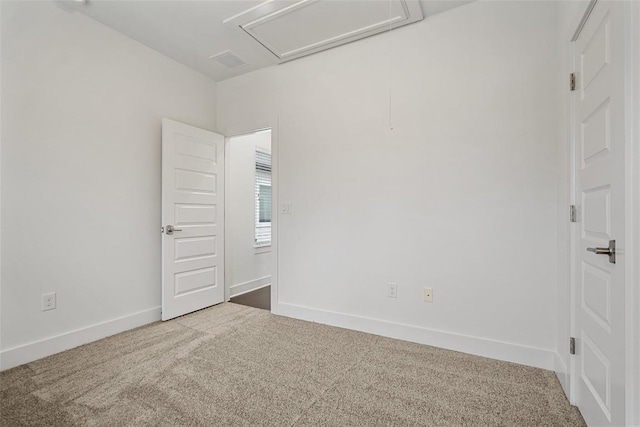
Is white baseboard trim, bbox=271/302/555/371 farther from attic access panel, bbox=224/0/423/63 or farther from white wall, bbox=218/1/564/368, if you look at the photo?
attic access panel, bbox=224/0/423/63

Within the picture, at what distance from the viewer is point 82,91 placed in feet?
8.16

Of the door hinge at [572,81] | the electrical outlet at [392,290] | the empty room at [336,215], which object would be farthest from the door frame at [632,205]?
the electrical outlet at [392,290]

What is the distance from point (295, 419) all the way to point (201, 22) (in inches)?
→ 122

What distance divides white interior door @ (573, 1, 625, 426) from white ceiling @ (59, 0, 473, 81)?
1.34m

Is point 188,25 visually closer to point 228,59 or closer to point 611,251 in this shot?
point 228,59

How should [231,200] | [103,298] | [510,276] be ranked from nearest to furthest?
1. [510,276]
2. [103,298]
3. [231,200]

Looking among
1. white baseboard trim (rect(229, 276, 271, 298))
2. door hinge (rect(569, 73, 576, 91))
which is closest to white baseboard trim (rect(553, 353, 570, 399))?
door hinge (rect(569, 73, 576, 91))

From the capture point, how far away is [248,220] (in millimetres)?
4301

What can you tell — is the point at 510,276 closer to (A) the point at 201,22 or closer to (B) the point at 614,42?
(B) the point at 614,42

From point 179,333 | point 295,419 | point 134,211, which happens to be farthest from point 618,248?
point 134,211

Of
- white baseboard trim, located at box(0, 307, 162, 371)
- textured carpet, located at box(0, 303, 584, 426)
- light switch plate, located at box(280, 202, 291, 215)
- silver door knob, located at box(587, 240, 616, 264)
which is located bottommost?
textured carpet, located at box(0, 303, 584, 426)

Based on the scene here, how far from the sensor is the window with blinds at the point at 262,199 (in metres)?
4.58

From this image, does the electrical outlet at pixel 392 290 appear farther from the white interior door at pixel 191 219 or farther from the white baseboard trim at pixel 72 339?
the white baseboard trim at pixel 72 339

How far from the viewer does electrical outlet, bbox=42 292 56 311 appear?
225 centimetres
